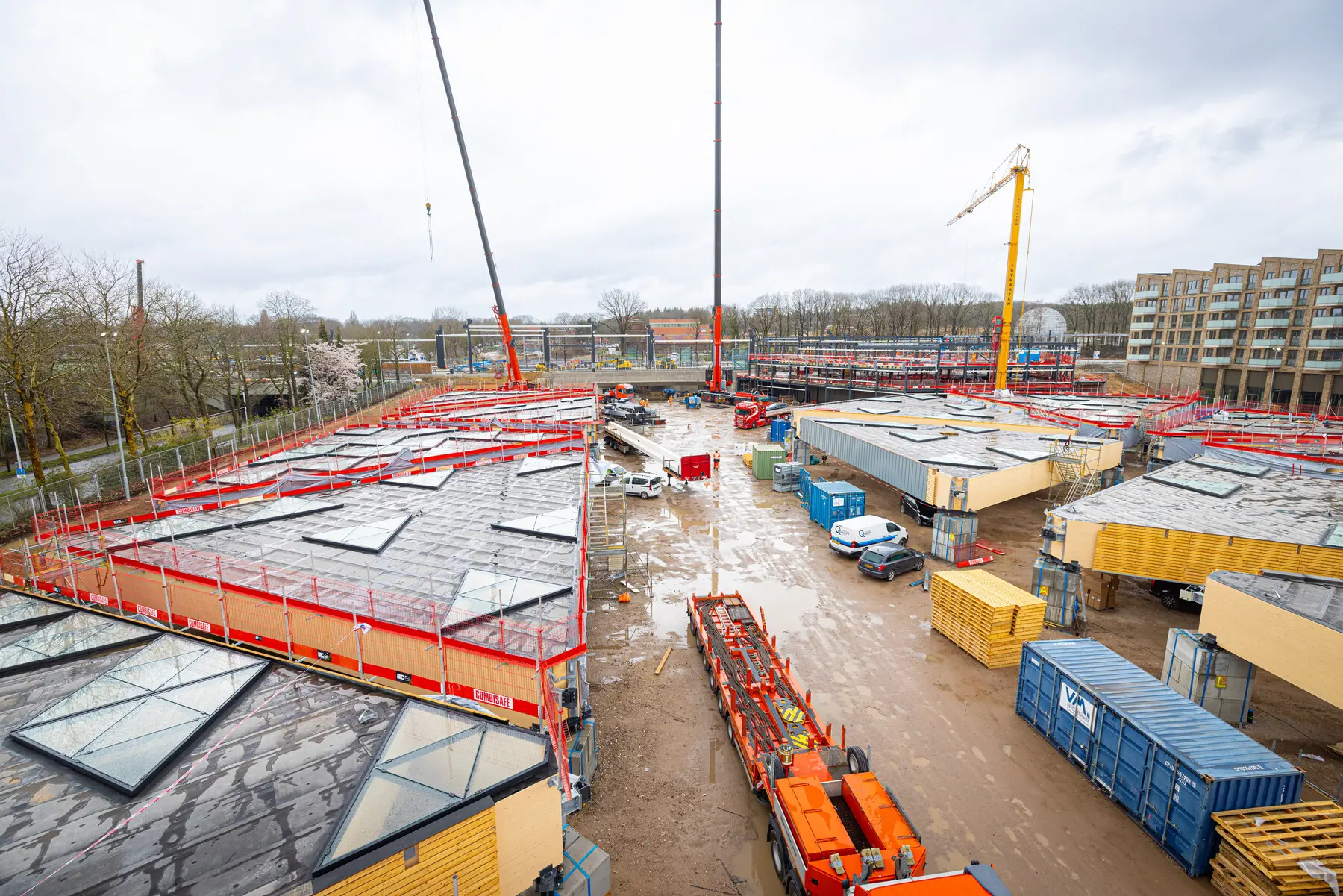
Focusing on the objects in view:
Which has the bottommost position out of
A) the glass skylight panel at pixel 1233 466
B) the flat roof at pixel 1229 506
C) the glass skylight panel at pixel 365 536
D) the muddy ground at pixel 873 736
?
the muddy ground at pixel 873 736

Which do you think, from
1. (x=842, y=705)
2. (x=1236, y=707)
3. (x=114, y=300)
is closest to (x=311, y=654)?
(x=842, y=705)

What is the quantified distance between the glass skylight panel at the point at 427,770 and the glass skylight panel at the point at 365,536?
245 inches

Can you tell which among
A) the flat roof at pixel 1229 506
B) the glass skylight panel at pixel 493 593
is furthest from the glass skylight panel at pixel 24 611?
the flat roof at pixel 1229 506

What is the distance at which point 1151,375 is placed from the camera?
64.3m

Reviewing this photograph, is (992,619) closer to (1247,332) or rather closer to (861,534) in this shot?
(861,534)

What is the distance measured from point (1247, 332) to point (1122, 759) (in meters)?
66.7

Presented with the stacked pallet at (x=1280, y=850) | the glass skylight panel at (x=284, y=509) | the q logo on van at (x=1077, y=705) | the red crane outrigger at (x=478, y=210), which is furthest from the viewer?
the red crane outrigger at (x=478, y=210)

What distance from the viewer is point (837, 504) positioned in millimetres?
22719

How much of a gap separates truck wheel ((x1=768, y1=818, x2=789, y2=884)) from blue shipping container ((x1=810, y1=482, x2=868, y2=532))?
15.0 m

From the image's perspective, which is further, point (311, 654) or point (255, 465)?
point (255, 465)

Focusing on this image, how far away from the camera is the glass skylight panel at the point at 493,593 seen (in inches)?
377

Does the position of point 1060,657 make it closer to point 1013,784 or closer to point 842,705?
point 1013,784

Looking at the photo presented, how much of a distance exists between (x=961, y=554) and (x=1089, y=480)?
6.76 meters

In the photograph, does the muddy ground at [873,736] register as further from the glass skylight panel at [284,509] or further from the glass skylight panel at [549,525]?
the glass skylight panel at [284,509]
